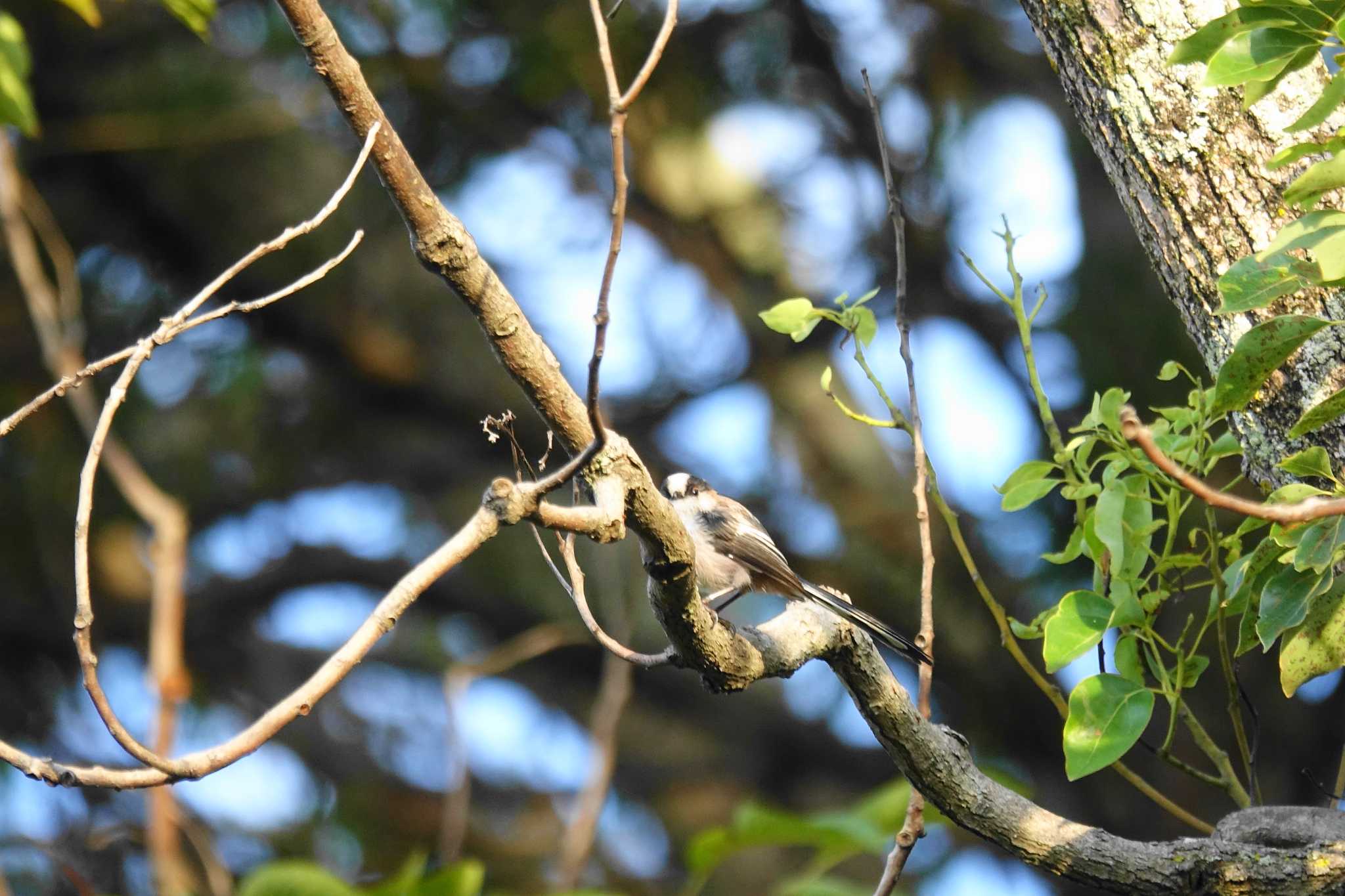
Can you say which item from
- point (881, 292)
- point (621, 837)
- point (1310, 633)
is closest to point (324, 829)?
point (621, 837)

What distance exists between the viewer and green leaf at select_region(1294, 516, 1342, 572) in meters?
Result: 1.50

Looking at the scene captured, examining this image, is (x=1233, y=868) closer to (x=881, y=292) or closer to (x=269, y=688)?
(x=881, y=292)

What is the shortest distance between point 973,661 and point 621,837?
8.30 feet

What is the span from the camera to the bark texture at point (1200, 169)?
5.87ft

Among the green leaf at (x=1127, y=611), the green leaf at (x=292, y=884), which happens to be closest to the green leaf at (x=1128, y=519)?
the green leaf at (x=1127, y=611)

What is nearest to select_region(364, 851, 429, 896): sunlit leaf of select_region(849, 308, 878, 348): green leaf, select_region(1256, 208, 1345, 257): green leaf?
select_region(849, 308, 878, 348): green leaf

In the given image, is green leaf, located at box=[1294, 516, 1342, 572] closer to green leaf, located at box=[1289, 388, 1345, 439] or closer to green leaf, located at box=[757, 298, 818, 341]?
green leaf, located at box=[1289, 388, 1345, 439]

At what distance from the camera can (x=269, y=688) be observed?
6.16 m

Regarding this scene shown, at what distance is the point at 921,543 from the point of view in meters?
2.07

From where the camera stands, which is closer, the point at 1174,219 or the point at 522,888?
the point at 1174,219

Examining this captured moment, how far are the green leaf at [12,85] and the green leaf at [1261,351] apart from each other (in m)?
2.08

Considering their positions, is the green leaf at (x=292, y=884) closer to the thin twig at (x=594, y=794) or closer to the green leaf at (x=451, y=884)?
the green leaf at (x=451, y=884)

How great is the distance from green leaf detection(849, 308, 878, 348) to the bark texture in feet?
1.53

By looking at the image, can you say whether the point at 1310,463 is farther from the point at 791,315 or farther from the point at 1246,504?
the point at 791,315
